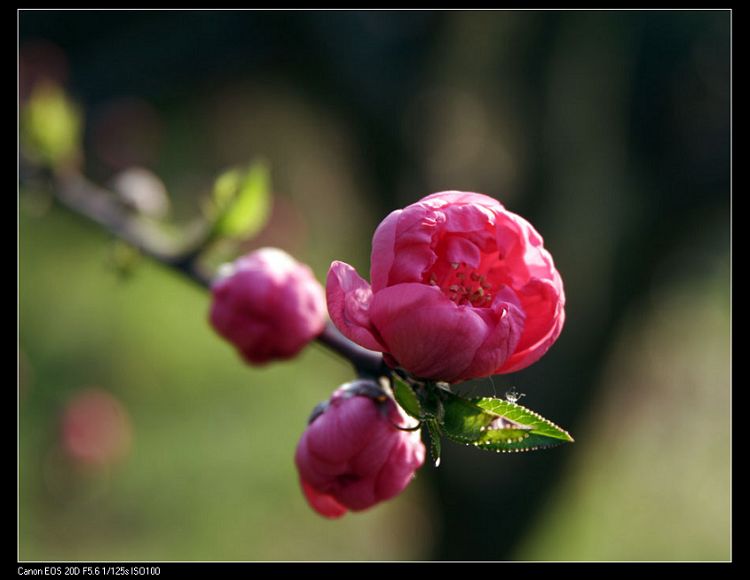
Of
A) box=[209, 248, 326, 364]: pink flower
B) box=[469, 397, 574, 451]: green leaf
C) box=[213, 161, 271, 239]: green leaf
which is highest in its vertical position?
box=[469, 397, 574, 451]: green leaf

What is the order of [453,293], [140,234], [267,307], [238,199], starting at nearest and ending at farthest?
[453,293]
[267,307]
[238,199]
[140,234]

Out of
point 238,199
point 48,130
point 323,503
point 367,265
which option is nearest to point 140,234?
point 238,199

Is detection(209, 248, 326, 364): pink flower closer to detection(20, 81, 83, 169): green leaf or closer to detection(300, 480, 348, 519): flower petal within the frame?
detection(300, 480, 348, 519): flower petal

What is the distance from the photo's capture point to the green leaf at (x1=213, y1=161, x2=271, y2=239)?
105 cm

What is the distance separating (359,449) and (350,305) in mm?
164

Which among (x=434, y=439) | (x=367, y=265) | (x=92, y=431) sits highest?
(x=434, y=439)

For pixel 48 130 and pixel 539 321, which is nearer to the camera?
pixel 539 321

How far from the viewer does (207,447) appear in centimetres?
357

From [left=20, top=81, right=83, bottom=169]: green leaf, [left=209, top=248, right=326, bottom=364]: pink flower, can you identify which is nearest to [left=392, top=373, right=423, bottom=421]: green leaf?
[left=209, top=248, right=326, bottom=364]: pink flower

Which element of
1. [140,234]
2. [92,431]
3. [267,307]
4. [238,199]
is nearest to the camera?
[267,307]

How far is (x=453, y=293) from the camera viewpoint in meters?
0.70

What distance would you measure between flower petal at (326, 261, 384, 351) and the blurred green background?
6.88 ft

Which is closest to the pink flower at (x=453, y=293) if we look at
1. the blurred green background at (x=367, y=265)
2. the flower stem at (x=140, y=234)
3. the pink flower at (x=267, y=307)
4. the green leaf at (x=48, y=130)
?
the flower stem at (x=140, y=234)

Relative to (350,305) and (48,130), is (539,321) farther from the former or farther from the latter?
(48,130)
